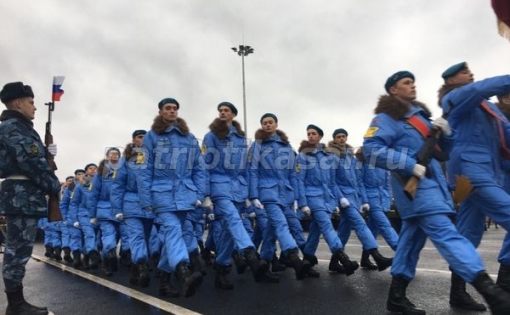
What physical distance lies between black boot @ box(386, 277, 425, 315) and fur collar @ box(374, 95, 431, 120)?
4.48 ft

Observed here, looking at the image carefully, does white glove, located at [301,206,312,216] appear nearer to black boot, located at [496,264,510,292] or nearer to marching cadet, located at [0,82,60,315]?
black boot, located at [496,264,510,292]

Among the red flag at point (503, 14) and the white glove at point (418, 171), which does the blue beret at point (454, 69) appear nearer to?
the white glove at point (418, 171)

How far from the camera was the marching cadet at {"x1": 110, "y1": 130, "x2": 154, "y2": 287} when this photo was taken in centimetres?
634

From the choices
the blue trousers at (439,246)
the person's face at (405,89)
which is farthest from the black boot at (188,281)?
the person's face at (405,89)

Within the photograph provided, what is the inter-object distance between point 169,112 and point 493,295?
155 inches

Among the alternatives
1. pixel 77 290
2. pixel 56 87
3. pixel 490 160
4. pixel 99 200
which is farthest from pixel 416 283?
pixel 56 87

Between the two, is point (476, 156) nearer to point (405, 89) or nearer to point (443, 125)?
point (443, 125)

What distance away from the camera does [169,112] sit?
5688 mm

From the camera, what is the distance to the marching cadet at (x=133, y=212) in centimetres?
634

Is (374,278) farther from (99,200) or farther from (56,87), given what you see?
(56,87)

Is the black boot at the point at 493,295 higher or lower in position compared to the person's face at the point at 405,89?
lower

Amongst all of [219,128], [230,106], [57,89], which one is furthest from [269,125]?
[57,89]

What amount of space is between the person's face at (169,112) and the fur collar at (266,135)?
153 centimetres

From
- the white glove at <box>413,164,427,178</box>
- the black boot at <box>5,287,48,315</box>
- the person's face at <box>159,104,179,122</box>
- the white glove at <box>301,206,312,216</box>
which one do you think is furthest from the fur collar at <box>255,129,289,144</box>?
the black boot at <box>5,287,48,315</box>
